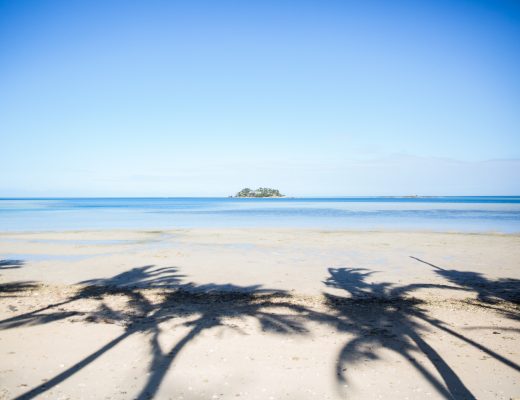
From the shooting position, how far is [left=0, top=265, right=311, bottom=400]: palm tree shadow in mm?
5371

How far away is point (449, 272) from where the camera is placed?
12219 mm

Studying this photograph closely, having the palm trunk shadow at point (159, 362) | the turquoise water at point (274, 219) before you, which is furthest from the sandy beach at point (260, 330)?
the turquoise water at point (274, 219)

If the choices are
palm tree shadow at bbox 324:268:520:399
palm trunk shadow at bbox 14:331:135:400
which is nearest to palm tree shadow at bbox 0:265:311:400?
palm trunk shadow at bbox 14:331:135:400

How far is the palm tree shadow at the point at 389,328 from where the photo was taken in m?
4.97

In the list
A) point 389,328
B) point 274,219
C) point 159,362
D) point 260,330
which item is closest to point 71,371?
point 159,362

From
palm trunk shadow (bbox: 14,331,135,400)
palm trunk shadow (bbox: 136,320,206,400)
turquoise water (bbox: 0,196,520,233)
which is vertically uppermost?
palm trunk shadow (bbox: 136,320,206,400)

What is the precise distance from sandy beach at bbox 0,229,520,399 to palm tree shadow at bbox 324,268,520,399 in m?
0.03

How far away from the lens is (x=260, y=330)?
662 cm

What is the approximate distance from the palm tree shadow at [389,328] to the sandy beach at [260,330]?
0.09 ft

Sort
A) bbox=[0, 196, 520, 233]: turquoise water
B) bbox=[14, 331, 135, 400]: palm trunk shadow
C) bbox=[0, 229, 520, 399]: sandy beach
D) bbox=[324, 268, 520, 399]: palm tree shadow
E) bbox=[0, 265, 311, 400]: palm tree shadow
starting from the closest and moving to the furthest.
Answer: bbox=[14, 331, 135, 400]: palm trunk shadow
bbox=[0, 229, 520, 399]: sandy beach
bbox=[324, 268, 520, 399]: palm tree shadow
bbox=[0, 265, 311, 400]: palm tree shadow
bbox=[0, 196, 520, 233]: turquoise water

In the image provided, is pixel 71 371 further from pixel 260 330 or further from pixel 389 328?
pixel 389 328

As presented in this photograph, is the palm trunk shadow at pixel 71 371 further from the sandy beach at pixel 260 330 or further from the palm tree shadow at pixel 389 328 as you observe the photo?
the palm tree shadow at pixel 389 328

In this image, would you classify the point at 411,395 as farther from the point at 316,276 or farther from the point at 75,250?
the point at 75,250

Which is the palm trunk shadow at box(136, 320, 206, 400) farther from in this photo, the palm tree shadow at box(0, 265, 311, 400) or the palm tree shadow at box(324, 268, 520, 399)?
the palm tree shadow at box(324, 268, 520, 399)
